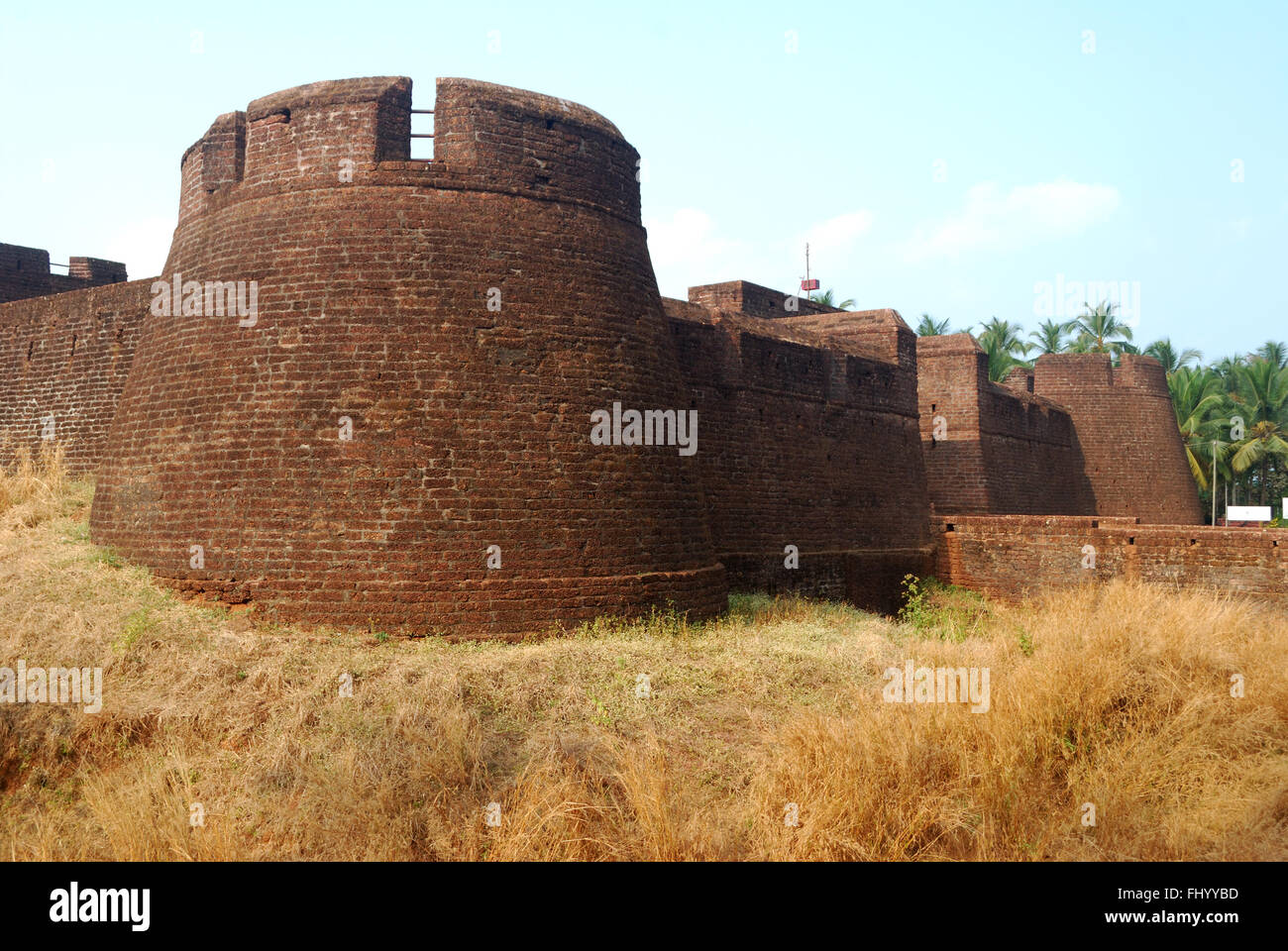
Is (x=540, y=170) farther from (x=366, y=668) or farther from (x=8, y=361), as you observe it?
(x=8, y=361)

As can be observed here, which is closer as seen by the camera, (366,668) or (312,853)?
(312,853)

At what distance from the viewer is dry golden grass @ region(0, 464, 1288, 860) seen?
5898 mm

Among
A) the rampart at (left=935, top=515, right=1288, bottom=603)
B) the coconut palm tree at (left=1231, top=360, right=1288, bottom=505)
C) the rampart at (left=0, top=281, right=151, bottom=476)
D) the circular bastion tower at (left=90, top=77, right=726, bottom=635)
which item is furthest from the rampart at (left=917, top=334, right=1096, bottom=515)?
the coconut palm tree at (left=1231, top=360, right=1288, bottom=505)

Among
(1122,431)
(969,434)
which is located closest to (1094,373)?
(1122,431)

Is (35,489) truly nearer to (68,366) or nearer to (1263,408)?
(68,366)

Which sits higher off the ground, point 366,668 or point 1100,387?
point 1100,387

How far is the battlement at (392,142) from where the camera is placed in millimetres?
9242

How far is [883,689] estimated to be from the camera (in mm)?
8156

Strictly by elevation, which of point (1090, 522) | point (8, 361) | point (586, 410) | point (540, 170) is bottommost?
point (1090, 522)

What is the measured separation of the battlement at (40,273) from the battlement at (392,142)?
930 cm
